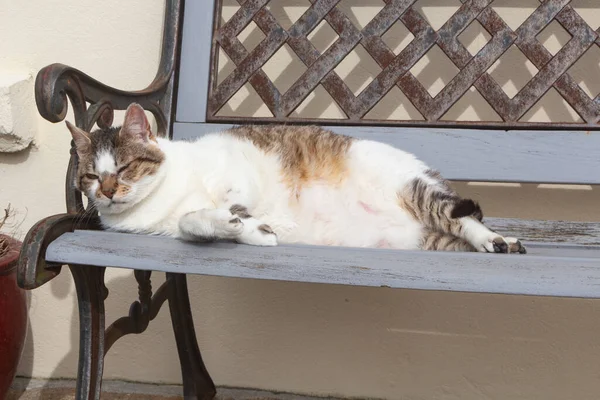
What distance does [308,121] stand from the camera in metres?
1.76

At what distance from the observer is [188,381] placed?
77.4 inches

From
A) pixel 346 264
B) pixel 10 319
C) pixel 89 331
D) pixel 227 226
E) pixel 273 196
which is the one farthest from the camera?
pixel 10 319

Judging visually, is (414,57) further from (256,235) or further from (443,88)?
(256,235)

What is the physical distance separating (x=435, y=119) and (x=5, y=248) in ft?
5.02

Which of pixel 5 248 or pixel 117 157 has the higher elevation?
pixel 117 157

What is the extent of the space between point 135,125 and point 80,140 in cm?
14

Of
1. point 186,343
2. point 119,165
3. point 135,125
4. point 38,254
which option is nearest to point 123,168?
point 119,165

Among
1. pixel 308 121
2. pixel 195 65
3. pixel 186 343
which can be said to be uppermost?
pixel 195 65

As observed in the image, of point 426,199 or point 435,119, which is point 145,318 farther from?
point 435,119

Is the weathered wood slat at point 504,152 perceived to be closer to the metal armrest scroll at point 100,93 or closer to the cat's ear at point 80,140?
the metal armrest scroll at point 100,93

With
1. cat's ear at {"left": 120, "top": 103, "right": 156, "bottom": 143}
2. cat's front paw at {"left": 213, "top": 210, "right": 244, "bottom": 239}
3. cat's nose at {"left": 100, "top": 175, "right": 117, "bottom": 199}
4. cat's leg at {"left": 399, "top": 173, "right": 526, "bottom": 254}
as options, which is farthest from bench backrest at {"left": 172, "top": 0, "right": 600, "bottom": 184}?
cat's front paw at {"left": 213, "top": 210, "right": 244, "bottom": 239}

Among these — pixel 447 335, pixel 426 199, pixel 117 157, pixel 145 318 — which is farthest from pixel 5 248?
pixel 447 335

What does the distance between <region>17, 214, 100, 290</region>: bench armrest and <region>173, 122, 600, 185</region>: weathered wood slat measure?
38.2 inches

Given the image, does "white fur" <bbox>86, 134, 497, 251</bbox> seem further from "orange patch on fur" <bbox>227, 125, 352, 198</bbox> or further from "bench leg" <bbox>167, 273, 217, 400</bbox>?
"bench leg" <bbox>167, 273, 217, 400</bbox>
